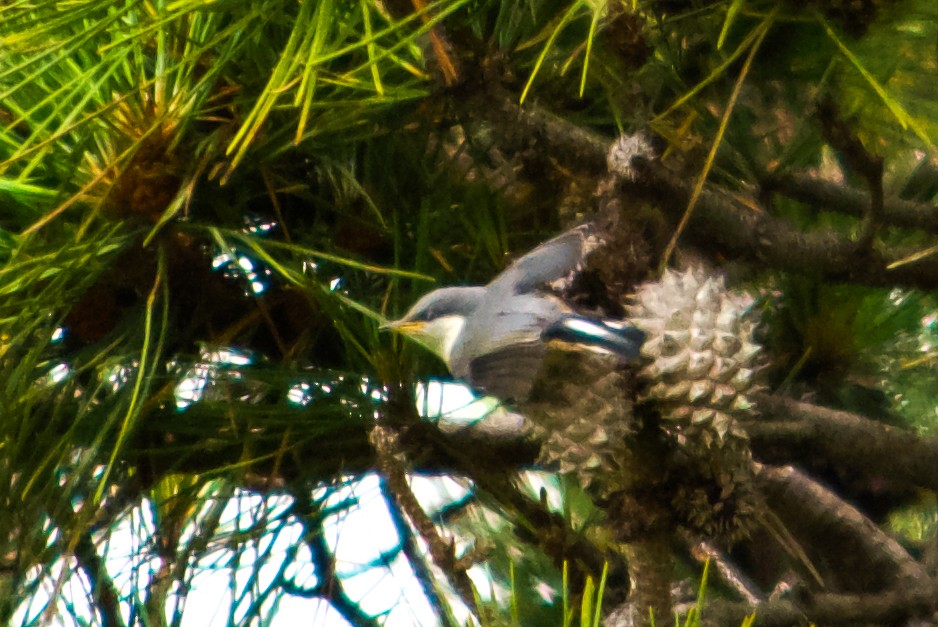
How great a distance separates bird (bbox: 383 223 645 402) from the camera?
13.1 inches

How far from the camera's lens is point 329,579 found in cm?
60

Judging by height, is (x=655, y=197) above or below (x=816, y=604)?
above

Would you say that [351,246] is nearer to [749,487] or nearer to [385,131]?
[385,131]

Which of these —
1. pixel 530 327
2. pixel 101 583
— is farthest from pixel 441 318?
pixel 101 583

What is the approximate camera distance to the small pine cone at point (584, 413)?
34cm

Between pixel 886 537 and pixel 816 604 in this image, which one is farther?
pixel 886 537

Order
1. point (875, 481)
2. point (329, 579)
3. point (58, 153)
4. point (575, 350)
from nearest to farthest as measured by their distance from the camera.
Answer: point (575, 350), point (58, 153), point (329, 579), point (875, 481)

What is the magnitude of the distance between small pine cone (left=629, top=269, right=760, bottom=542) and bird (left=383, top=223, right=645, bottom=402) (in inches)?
0.4

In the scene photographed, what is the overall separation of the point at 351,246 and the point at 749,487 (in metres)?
0.28

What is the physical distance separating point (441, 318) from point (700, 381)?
17 centimetres

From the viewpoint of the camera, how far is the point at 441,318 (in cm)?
46

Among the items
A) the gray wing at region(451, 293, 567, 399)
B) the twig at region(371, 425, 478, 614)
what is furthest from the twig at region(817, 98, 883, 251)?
the twig at region(371, 425, 478, 614)

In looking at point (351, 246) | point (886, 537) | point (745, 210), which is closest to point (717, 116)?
point (745, 210)

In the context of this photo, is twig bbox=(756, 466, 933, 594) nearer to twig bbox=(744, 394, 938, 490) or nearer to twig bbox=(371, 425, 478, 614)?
twig bbox=(744, 394, 938, 490)
